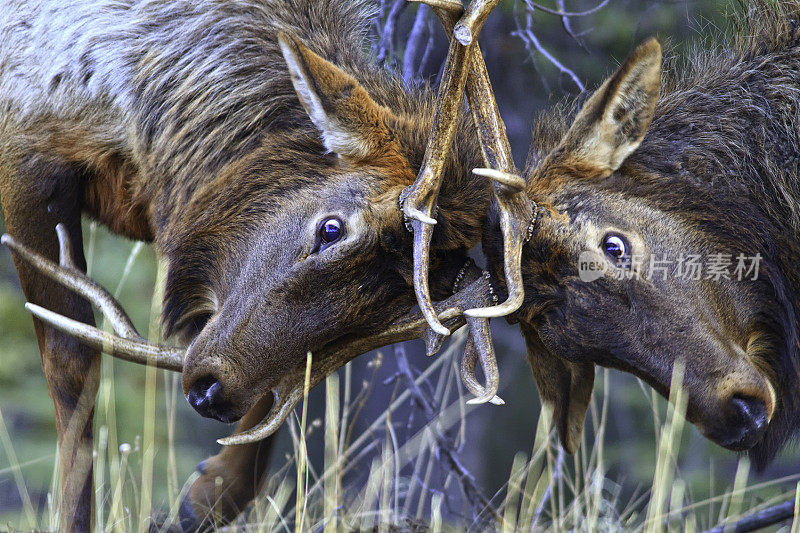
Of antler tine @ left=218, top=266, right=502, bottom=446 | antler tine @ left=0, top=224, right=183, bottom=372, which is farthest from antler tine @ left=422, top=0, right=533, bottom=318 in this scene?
antler tine @ left=0, top=224, right=183, bottom=372

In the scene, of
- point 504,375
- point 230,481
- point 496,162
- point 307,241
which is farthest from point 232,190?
point 504,375

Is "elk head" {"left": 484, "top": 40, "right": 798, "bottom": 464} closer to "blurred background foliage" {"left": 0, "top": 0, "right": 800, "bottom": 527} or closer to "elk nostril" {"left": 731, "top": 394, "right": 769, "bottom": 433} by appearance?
"elk nostril" {"left": 731, "top": 394, "right": 769, "bottom": 433}

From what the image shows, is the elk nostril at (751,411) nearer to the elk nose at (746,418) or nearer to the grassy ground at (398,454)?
the elk nose at (746,418)

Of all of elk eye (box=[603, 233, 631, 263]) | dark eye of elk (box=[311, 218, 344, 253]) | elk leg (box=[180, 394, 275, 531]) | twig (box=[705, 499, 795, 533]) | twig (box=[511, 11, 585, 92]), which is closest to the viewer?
elk eye (box=[603, 233, 631, 263])

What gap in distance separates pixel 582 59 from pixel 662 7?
588 millimetres

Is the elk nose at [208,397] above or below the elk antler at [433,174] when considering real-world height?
below

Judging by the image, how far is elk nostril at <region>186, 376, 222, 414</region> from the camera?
11.5 feet

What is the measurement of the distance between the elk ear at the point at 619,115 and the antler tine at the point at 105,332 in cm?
169

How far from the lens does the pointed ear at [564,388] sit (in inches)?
162

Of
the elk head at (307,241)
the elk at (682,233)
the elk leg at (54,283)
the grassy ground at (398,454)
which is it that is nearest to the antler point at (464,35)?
the elk head at (307,241)

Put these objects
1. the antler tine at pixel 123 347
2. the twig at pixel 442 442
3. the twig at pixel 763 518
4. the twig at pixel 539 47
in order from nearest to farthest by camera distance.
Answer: the antler tine at pixel 123 347
the twig at pixel 763 518
the twig at pixel 539 47
the twig at pixel 442 442

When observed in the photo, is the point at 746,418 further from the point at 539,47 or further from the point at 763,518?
the point at 539,47

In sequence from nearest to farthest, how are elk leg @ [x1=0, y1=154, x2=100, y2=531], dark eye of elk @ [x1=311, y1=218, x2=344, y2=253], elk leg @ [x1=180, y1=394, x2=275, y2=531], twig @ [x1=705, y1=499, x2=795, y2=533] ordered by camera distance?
1. dark eye of elk @ [x1=311, y1=218, x2=344, y2=253]
2. twig @ [x1=705, y1=499, x2=795, y2=533]
3. elk leg @ [x1=0, y1=154, x2=100, y2=531]
4. elk leg @ [x1=180, y1=394, x2=275, y2=531]

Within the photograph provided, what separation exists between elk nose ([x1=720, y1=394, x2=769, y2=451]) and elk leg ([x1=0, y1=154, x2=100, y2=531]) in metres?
2.57
